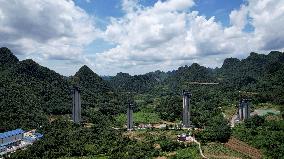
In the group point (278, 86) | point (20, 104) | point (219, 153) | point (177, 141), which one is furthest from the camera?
point (278, 86)

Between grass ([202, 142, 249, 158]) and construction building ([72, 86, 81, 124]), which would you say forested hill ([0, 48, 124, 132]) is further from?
grass ([202, 142, 249, 158])

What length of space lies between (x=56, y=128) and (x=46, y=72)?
39.9 metres

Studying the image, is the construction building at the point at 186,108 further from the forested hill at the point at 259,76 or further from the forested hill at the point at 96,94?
the forested hill at the point at 96,94

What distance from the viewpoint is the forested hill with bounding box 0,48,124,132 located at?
66.7 meters

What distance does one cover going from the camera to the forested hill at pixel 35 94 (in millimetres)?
66688

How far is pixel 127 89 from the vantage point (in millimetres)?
156625

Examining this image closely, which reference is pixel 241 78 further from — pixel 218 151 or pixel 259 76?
pixel 218 151

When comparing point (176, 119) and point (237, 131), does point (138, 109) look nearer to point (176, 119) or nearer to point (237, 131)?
point (176, 119)

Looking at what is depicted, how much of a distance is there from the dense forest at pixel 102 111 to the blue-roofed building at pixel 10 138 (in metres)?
3.89

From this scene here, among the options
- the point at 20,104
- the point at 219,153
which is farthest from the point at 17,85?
the point at 219,153

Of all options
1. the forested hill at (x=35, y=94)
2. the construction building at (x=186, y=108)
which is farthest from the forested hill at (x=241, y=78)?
the forested hill at (x=35, y=94)

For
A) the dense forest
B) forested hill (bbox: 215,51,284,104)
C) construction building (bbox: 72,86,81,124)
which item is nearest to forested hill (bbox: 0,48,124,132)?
the dense forest

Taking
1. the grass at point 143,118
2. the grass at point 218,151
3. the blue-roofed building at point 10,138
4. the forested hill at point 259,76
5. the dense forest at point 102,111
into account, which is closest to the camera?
the grass at point 218,151

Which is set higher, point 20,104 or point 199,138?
point 20,104
